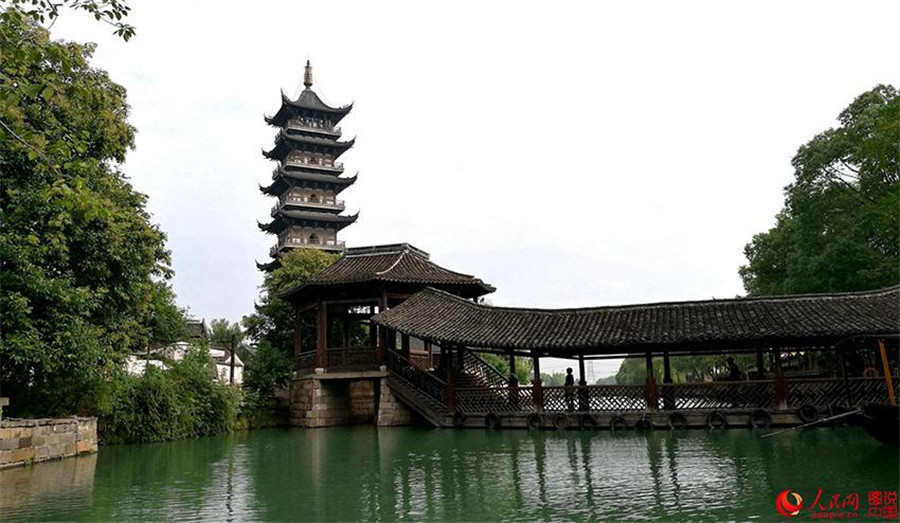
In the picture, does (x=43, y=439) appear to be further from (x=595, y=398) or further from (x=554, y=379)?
(x=554, y=379)

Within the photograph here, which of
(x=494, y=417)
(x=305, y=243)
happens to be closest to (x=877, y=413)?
(x=494, y=417)

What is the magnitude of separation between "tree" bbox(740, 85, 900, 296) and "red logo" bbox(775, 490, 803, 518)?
15060mm

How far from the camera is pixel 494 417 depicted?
52.1ft

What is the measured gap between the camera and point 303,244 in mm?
39531

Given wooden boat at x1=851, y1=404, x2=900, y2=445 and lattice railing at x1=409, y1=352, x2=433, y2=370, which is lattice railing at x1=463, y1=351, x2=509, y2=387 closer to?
lattice railing at x1=409, y1=352, x2=433, y2=370

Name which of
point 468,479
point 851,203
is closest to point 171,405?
point 468,479

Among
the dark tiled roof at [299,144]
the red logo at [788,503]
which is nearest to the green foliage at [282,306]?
the dark tiled roof at [299,144]

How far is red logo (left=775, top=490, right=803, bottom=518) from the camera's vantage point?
567 cm

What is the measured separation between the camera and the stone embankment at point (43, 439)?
10.3m

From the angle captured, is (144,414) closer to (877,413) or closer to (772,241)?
(877,413)

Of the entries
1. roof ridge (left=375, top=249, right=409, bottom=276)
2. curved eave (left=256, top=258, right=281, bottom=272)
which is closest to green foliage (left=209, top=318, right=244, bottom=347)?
Result: curved eave (left=256, top=258, right=281, bottom=272)

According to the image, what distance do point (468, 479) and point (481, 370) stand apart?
37.7 ft

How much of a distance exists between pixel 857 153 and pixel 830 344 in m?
7.78

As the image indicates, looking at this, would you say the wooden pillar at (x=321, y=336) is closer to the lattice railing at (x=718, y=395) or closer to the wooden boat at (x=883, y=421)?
the lattice railing at (x=718, y=395)
